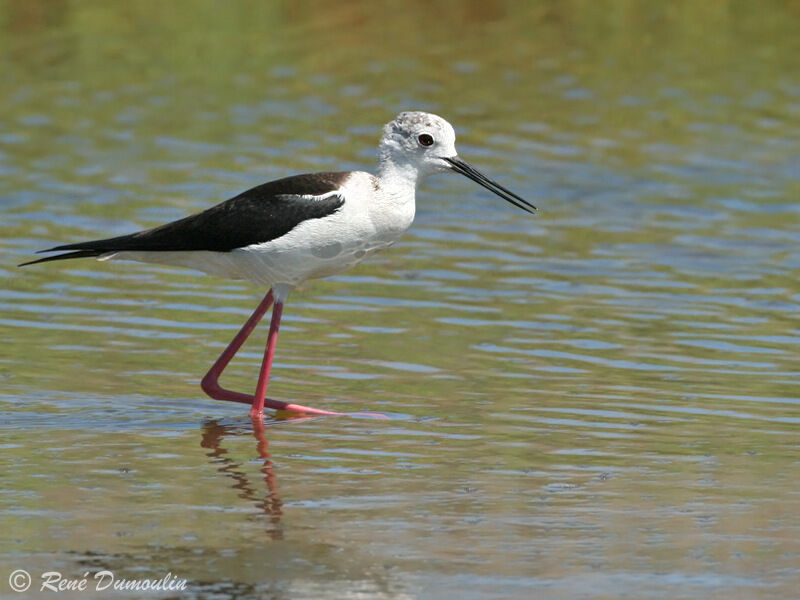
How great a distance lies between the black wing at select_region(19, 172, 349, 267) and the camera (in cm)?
856

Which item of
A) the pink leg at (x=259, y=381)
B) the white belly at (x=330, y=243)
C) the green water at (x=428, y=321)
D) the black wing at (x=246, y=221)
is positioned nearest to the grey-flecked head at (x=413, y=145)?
the white belly at (x=330, y=243)

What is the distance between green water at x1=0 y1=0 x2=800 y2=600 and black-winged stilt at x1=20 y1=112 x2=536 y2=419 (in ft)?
1.98

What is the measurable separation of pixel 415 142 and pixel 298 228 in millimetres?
724

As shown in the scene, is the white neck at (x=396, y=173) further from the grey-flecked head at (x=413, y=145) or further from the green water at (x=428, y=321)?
the green water at (x=428, y=321)

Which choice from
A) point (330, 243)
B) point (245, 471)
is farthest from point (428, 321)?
point (245, 471)

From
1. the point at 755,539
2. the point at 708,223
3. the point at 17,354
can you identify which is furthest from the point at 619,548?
the point at 708,223

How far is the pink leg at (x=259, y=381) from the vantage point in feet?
28.0

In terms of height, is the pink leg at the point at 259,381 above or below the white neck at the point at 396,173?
below

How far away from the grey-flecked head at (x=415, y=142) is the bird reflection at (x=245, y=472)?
4.74 feet

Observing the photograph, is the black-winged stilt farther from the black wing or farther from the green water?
the green water

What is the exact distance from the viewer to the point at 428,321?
10.3 m

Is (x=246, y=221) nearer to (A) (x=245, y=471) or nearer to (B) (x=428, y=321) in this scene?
(A) (x=245, y=471)

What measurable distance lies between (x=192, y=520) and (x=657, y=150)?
32.4 ft

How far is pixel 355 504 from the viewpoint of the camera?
6.74m
